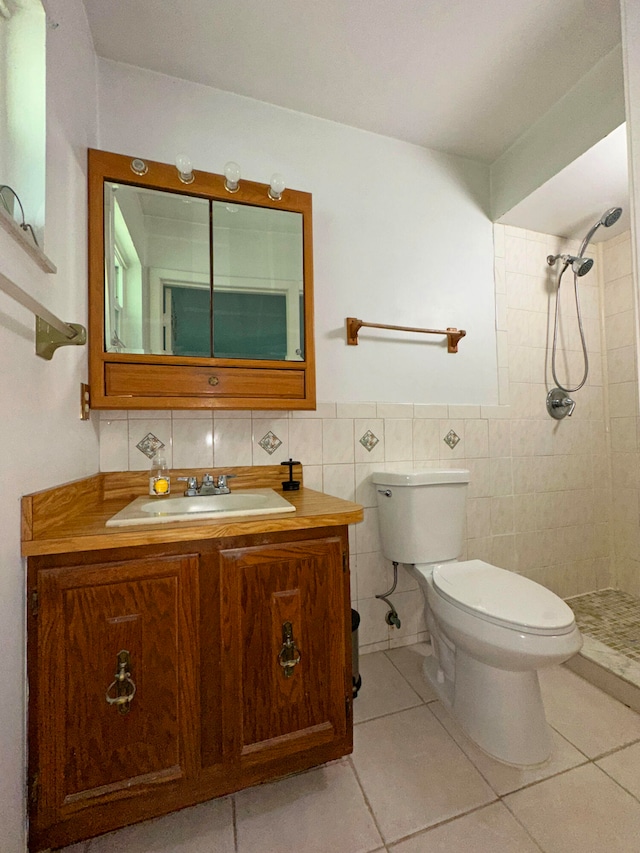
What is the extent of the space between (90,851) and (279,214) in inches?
77.4

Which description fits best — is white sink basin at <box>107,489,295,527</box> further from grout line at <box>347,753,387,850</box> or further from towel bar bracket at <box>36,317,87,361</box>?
grout line at <box>347,753,387,850</box>

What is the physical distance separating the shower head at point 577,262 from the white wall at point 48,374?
2201mm

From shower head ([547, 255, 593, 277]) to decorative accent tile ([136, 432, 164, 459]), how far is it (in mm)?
2207

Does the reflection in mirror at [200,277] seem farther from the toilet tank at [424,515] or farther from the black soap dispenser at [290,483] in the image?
the toilet tank at [424,515]

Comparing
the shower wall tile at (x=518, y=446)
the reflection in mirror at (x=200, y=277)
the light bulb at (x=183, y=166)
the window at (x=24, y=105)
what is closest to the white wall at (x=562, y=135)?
the shower wall tile at (x=518, y=446)

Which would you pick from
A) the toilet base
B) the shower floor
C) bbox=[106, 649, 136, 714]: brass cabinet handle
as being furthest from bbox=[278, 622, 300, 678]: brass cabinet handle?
the shower floor

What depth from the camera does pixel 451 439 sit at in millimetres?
1756

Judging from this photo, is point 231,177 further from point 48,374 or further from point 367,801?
point 367,801

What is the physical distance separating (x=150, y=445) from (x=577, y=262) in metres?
2.32

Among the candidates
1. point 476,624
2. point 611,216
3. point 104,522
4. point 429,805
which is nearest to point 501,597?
point 476,624

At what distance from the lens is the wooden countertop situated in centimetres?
75

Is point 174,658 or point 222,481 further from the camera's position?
point 222,481

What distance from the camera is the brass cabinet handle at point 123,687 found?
2.60ft

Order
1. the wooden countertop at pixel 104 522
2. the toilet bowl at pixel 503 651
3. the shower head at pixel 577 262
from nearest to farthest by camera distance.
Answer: the wooden countertop at pixel 104 522 → the toilet bowl at pixel 503 651 → the shower head at pixel 577 262
